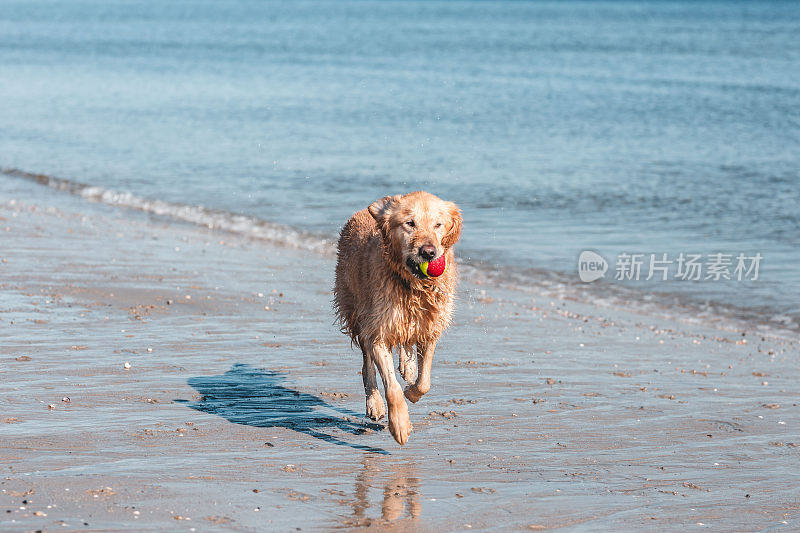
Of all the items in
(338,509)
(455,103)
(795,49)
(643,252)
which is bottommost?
(338,509)

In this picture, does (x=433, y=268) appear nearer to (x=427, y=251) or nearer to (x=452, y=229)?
(x=427, y=251)

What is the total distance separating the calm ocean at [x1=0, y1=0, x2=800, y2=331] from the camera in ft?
46.9

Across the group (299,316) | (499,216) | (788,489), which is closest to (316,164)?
(499,216)

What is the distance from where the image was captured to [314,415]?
266 inches

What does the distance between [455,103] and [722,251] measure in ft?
70.9

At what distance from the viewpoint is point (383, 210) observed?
625 centimetres

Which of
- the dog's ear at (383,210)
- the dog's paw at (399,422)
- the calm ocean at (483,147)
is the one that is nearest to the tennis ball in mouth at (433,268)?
the dog's ear at (383,210)

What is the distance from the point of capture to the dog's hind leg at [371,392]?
670 centimetres

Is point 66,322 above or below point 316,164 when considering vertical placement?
below

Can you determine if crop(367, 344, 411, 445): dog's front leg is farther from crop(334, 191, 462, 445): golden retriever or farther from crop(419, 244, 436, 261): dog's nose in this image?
crop(419, 244, 436, 261): dog's nose

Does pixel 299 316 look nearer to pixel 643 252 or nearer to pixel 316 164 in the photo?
pixel 643 252
